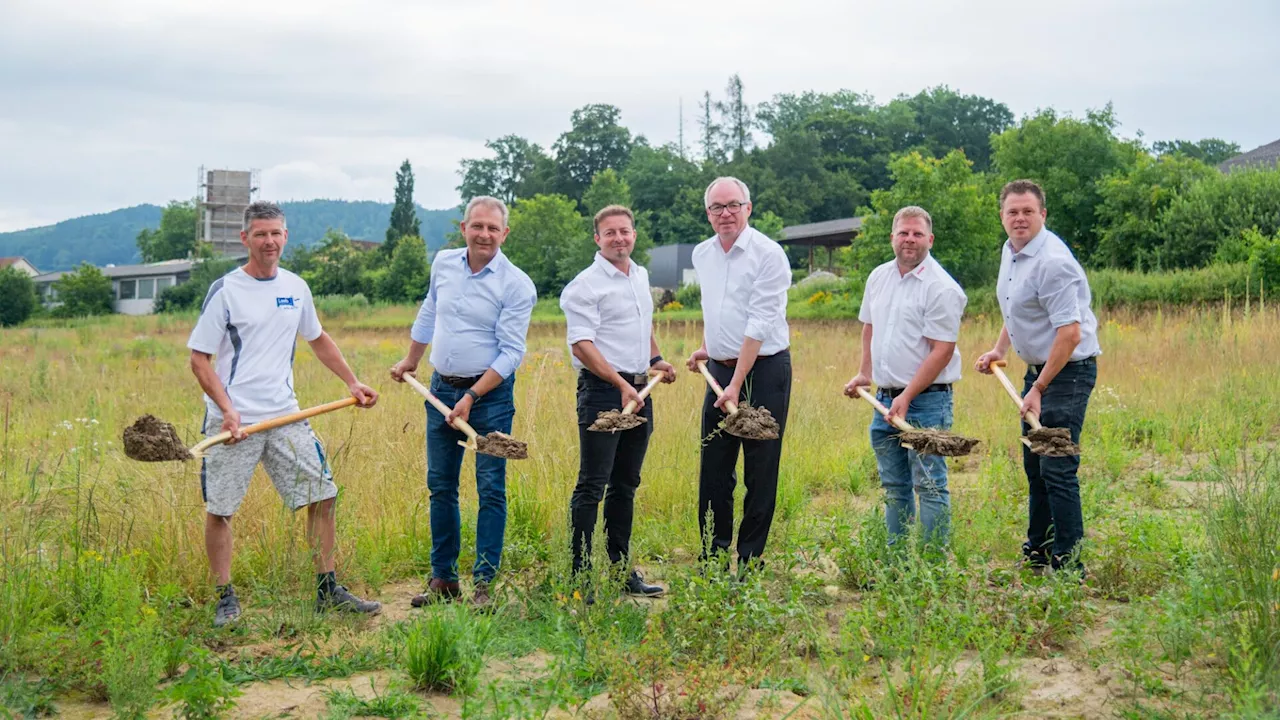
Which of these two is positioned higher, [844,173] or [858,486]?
[844,173]

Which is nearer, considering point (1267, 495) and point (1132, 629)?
point (1132, 629)

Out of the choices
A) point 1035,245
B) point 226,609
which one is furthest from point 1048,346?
point 226,609

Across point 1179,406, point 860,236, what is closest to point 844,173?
point 860,236

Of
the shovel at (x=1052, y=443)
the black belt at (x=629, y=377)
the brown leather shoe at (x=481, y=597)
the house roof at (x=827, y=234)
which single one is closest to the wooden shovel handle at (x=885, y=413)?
the shovel at (x=1052, y=443)

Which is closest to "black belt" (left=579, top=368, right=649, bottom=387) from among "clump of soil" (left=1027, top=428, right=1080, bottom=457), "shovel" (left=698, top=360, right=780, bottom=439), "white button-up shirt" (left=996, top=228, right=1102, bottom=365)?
"shovel" (left=698, top=360, right=780, bottom=439)

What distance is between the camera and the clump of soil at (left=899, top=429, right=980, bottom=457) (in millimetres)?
4617

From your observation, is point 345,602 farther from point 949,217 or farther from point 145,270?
point 145,270

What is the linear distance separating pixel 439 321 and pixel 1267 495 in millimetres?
3716

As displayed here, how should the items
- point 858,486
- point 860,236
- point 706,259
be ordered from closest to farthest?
point 706,259, point 858,486, point 860,236

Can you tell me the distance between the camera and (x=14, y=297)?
2404 inches

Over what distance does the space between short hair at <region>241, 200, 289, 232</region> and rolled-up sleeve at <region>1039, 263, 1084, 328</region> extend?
3535 millimetres

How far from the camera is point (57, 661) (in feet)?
12.8

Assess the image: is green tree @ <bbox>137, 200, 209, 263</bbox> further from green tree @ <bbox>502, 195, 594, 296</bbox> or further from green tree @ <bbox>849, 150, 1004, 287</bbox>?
green tree @ <bbox>849, 150, 1004, 287</bbox>

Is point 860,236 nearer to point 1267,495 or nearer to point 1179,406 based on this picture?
point 1179,406
